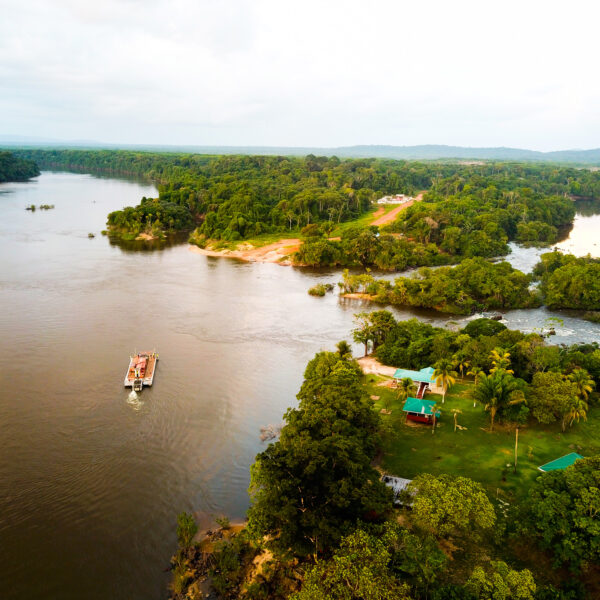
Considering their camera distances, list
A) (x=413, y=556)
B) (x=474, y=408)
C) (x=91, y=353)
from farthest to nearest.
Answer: (x=91, y=353) < (x=474, y=408) < (x=413, y=556)

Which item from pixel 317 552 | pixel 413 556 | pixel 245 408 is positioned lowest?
pixel 245 408

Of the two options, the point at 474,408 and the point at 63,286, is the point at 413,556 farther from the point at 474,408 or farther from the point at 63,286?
the point at 63,286

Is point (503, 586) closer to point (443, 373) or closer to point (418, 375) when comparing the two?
point (443, 373)

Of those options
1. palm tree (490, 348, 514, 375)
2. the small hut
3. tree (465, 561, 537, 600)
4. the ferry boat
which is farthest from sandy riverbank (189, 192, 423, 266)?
tree (465, 561, 537, 600)

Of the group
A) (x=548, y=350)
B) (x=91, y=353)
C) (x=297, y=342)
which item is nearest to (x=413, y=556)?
(x=548, y=350)

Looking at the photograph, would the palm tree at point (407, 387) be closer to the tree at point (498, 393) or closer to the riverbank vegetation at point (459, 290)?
the tree at point (498, 393)

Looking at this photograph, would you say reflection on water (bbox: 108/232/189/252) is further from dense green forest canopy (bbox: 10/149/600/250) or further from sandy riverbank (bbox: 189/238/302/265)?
sandy riverbank (bbox: 189/238/302/265)
